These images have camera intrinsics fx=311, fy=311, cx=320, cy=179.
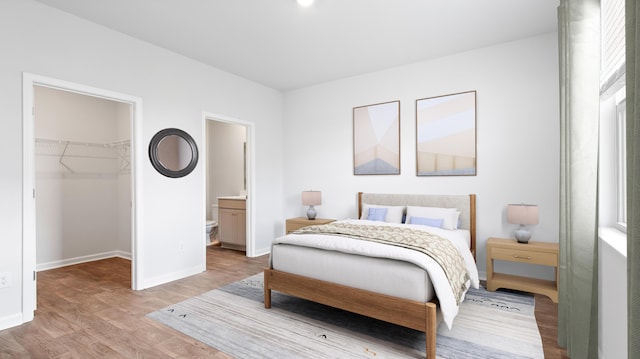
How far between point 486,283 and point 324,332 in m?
2.13

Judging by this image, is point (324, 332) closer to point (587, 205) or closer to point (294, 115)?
point (587, 205)

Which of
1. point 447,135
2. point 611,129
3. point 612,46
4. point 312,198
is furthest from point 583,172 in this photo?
point 312,198

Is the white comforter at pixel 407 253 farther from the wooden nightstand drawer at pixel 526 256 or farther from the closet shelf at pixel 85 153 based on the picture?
the closet shelf at pixel 85 153

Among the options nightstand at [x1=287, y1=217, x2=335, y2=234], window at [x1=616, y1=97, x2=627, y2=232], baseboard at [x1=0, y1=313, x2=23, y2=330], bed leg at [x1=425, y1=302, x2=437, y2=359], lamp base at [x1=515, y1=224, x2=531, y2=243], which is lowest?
baseboard at [x1=0, y1=313, x2=23, y2=330]

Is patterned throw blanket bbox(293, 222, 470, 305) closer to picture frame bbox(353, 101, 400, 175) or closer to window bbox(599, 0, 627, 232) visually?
window bbox(599, 0, 627, 232)

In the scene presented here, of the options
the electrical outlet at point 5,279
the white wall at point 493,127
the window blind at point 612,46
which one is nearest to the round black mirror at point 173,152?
the electrical outlet at point 5,279

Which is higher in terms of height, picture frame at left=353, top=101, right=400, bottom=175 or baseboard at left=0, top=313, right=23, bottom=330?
picture frame at left=353, top=101, right=400, bottom=175

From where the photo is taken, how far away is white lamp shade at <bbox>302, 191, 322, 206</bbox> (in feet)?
16.0

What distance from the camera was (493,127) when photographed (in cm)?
377

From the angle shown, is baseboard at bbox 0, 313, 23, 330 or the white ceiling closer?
baseboard at bbox 0, 313, 23, 330

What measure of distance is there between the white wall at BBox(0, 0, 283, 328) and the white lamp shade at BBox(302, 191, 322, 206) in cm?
79

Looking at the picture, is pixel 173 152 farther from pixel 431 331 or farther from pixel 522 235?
pixel 522 235

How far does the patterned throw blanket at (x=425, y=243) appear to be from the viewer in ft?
7.86

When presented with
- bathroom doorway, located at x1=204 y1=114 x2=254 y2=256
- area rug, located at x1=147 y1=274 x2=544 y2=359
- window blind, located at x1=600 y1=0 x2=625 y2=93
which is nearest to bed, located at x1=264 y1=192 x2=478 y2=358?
area rug, located at x1=147 y1=274 x2=544 y2=359
